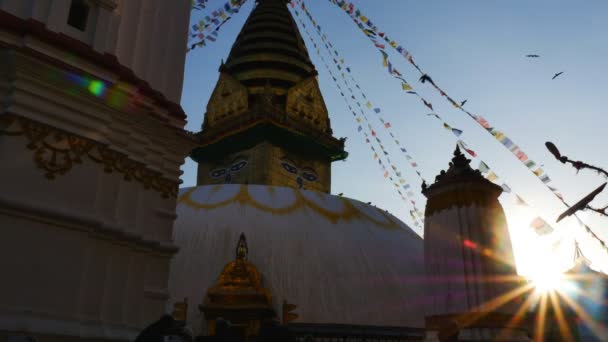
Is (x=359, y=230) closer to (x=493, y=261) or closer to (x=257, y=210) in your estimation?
(x=257, y=210)

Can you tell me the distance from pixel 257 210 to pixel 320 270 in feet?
8.86

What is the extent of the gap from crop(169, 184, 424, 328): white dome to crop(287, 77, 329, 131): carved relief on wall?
29.5 feet

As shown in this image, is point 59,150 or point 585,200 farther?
point 585,200

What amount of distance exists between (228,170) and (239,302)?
1223cm

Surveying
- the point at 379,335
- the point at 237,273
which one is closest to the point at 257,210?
the point at 237,273

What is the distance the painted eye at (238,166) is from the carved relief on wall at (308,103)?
10.9ft

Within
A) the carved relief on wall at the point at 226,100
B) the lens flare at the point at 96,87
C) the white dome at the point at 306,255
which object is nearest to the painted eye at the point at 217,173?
the carved relief on wall at the point at 226,100

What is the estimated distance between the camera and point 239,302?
410 inches

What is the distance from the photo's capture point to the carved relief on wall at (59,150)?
431 centimetres

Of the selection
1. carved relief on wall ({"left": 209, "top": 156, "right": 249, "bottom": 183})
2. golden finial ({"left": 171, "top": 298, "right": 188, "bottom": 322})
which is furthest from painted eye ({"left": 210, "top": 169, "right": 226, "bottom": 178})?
golden finial ({"left": 171, "top": 298, "right": 188, "bottom": 322})

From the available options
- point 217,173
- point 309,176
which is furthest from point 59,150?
point 217,173

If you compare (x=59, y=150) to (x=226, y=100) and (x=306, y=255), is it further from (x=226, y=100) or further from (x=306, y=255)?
(x=226, y=100)

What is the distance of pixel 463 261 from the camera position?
287 inches

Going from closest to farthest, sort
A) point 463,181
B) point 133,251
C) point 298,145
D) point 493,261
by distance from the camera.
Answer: point 133,251, point 493,261, point 463,181, point 298,145
